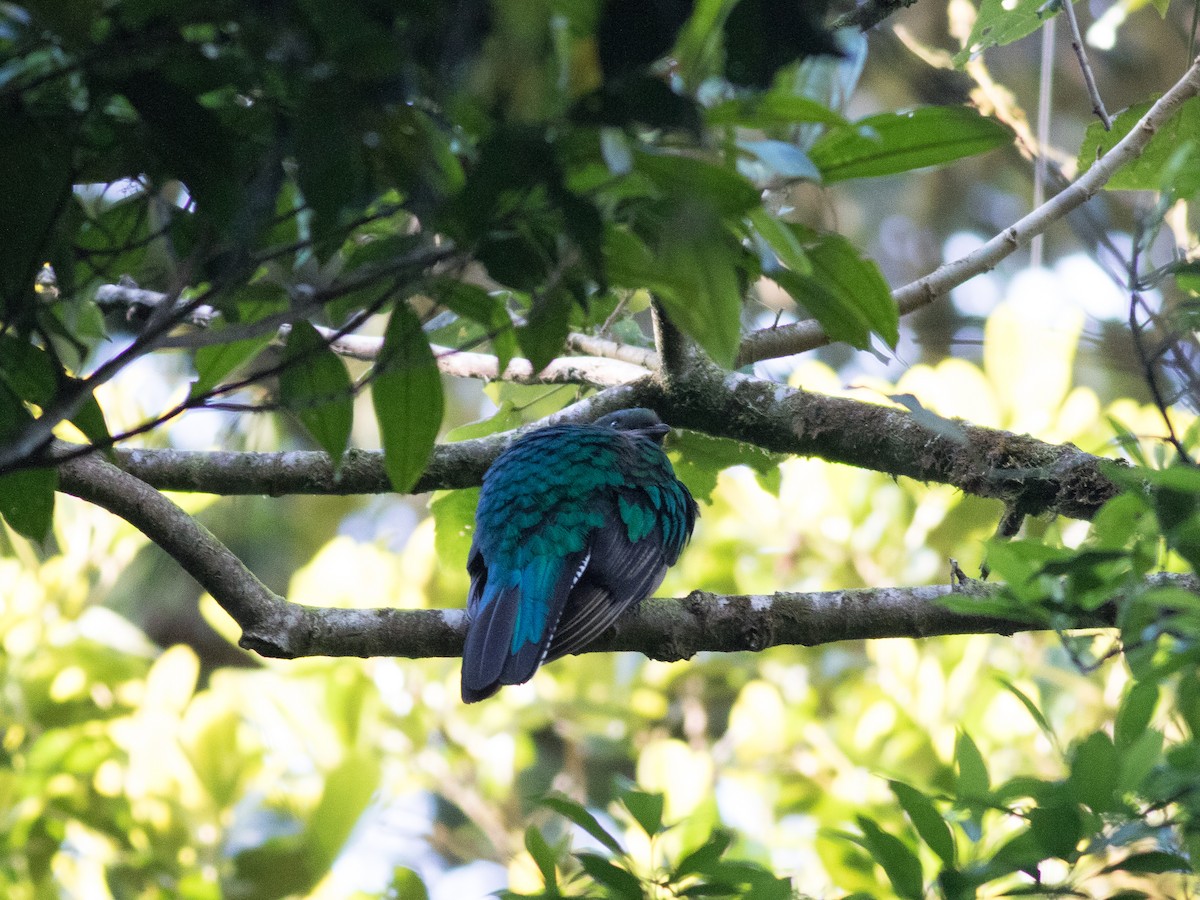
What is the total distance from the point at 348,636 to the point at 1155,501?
6.30 ft

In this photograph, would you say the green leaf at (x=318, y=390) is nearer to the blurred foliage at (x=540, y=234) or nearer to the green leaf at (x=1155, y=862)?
the blurred foliage at (x=540, y=234)

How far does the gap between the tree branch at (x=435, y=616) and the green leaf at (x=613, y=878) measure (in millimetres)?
1003

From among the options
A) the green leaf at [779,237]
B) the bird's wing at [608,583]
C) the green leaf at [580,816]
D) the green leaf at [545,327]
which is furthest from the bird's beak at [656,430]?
the green leaf at [779,237]

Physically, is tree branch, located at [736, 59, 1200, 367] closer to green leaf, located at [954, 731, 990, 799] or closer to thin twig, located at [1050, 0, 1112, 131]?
thin twig, located at [1050, 0, 1112, 131]

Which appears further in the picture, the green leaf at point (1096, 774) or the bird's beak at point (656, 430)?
the bird's beak at point (656, 430)

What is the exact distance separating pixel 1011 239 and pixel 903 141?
6.14ft

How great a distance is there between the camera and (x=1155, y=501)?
5.24ft

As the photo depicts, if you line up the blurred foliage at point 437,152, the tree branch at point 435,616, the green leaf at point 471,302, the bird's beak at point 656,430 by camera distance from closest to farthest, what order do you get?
the blurred foliage at point 437,152 < the green leaf at point 471,302 < the tree branch at point 435,616 < the bird's beak at point 656,430

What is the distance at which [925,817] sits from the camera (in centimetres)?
196

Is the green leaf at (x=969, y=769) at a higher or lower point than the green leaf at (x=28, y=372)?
lower

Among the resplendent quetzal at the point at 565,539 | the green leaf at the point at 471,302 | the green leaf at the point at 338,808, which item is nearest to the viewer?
the green leaf at the point at 471,302

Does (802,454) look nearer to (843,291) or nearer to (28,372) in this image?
(843,291)

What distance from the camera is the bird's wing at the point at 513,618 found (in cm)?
293

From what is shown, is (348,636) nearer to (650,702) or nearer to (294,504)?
(650,702)
